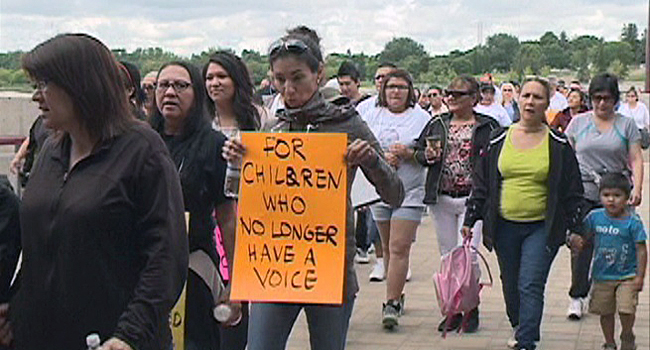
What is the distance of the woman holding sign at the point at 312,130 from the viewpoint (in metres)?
4.43

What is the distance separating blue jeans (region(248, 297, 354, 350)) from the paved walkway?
3.11m

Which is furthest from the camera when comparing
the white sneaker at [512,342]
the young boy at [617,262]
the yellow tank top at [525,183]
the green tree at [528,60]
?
the green tree at [528,60]

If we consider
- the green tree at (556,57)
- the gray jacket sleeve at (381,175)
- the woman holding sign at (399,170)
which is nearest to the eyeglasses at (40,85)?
the gray jacket sleeve at (381,175)

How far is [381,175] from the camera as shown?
14.5ft

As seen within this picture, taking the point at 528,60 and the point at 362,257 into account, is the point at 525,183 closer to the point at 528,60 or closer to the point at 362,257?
the point at 362,257

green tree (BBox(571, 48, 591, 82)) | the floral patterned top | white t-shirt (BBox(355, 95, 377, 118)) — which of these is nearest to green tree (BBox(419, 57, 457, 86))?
green tree (BBox(571, 48, 591, 82))

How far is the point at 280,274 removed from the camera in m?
4.50

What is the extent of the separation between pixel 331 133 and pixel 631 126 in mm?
4764

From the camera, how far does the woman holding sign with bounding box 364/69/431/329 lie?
8.42m

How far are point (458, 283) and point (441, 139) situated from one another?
1175mm

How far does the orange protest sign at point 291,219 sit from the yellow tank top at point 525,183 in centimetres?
305

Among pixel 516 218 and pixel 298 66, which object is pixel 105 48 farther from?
pixel 516 218

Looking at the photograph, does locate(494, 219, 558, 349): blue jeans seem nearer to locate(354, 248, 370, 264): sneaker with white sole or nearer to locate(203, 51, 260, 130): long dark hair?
locate(203, 51, 260, 130): long dark hair

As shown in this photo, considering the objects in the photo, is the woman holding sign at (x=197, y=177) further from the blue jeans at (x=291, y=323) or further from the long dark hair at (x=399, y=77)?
the long dark hair at (x=399, y=77)
